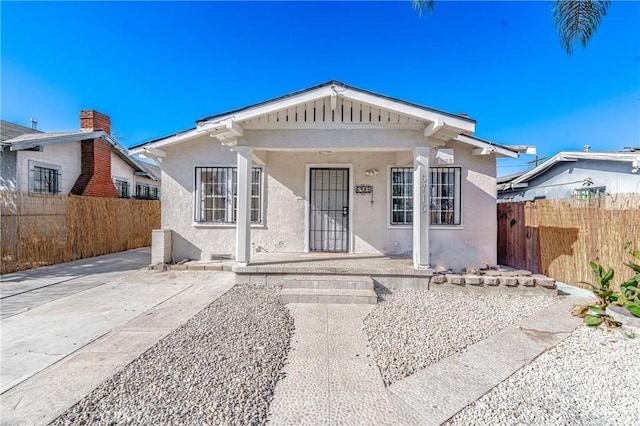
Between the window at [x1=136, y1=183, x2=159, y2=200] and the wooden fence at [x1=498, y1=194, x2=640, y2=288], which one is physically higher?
the window at [x1=136, y1=183, x2=159, y2=200]

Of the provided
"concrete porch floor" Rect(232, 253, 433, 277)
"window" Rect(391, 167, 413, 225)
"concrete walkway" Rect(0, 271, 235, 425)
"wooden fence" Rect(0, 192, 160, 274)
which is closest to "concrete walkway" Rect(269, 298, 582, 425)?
"concrete porch floor" Rect(232, 253, 433, 277)

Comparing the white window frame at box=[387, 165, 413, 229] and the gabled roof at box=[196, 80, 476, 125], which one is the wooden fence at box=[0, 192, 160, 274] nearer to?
the gabled roof at box=[196, 80, 476, 125]

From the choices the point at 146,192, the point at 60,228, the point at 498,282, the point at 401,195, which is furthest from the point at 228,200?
the point at 146,192

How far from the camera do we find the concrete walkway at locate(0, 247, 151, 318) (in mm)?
5832

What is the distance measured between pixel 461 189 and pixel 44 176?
1472cm

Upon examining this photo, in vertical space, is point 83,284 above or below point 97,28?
below

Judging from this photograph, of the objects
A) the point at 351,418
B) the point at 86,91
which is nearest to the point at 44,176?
the point at 86,91

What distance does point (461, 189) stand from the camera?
8.19 meters

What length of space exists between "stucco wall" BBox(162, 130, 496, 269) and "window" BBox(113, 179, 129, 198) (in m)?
8.14

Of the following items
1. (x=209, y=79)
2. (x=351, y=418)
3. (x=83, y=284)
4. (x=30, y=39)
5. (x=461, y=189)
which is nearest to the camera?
(x=351, y=418)

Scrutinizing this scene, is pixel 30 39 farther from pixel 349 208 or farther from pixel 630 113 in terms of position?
pixel 630 113

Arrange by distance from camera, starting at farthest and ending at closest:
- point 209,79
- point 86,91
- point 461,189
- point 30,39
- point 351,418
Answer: point 86,91
point 209,79
point 30,39
point 461,189
point 351,418

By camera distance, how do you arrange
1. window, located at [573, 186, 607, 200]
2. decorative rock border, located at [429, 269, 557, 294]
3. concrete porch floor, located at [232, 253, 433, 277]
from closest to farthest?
decorative rock border, located at [429, 269, 557, 294] → concrete porch floor, located at [232, 253, 433, 277] → window, located at [573, 186, 607, 200]

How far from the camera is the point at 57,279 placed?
755 cm
